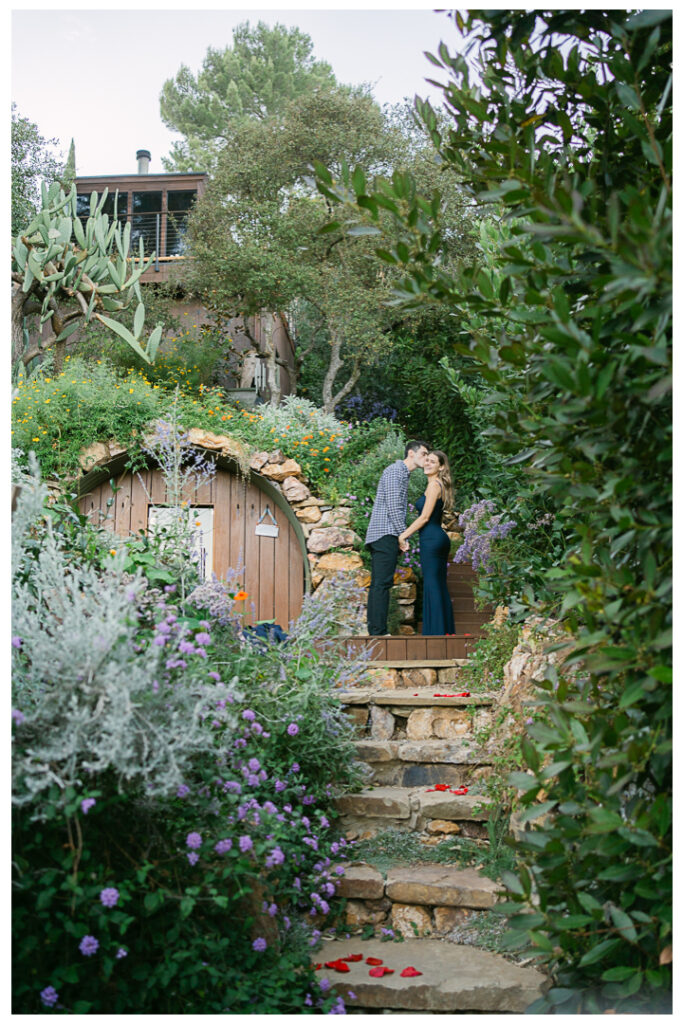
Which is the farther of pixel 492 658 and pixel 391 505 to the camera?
pixel 391 505

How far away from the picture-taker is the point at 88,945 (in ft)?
5.53

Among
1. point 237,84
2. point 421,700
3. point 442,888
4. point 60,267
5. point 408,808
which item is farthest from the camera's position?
point 237,84

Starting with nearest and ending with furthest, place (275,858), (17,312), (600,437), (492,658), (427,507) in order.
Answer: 1. (600,437)
2. (275,858)
3. (492,658)
4. (427,507)
5. (17,312)

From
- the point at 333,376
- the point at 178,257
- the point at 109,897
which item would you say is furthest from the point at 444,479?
the point at 178,257

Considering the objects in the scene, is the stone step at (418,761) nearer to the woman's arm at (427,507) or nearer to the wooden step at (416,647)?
the wooden step at (416,647)

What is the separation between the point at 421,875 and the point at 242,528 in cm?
564

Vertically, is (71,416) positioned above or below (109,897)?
above

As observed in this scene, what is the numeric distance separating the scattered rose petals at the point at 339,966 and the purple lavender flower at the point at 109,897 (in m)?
1.19

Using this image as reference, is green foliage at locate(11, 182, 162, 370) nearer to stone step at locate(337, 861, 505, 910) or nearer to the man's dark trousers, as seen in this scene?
the man's dark trousers

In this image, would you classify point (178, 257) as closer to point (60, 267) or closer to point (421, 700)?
point (60, 267)

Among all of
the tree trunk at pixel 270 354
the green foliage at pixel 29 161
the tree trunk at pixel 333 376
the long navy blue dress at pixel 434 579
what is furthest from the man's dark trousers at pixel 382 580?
the green foliage at pixel 29 161

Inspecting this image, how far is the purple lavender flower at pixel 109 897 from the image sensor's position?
5.57 ft

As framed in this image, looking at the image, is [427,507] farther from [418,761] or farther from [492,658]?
[418,761]

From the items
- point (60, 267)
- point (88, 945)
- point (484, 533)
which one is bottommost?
point (88, 945)
